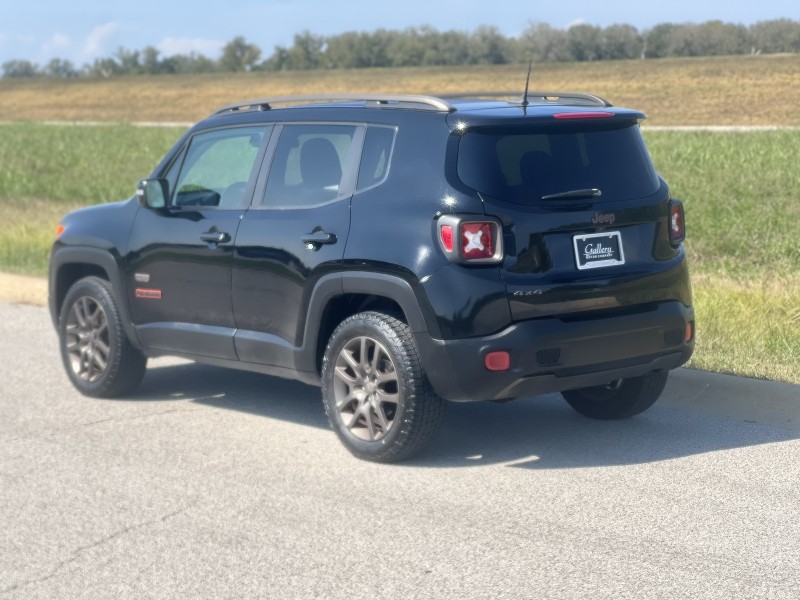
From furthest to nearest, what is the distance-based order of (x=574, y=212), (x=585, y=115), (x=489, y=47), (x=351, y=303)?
(x=489, y=47) < (x=351, y=303) < (x=585, y=115) < (x=574, y=212)

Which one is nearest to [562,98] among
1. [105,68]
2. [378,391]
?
[378,391]

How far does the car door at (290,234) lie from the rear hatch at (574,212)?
810 millimetres

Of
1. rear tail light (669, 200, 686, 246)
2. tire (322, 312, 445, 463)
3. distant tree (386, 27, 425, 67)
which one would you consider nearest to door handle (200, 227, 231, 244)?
tire (322, 312, 445, 463)

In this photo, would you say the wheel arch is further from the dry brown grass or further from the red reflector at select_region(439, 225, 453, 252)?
the dry brown grass

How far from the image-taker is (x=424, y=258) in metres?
6.14

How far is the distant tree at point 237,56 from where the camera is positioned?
11659 cm

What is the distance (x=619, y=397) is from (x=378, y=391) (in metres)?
1.53

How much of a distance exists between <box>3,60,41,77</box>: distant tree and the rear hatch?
129 m

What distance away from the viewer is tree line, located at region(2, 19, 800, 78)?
186 ft

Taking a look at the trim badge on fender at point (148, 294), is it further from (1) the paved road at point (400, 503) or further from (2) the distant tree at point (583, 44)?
(2) the distant tree at point (583, 44)

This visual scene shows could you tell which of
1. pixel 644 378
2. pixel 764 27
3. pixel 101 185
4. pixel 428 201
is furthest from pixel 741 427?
pixel 764 27

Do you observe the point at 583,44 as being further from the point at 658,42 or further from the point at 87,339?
the point at 87,339

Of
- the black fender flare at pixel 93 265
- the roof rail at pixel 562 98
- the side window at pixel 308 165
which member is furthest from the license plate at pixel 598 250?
the black fender flare at pixel 93 265

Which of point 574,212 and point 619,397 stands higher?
point 574,212
